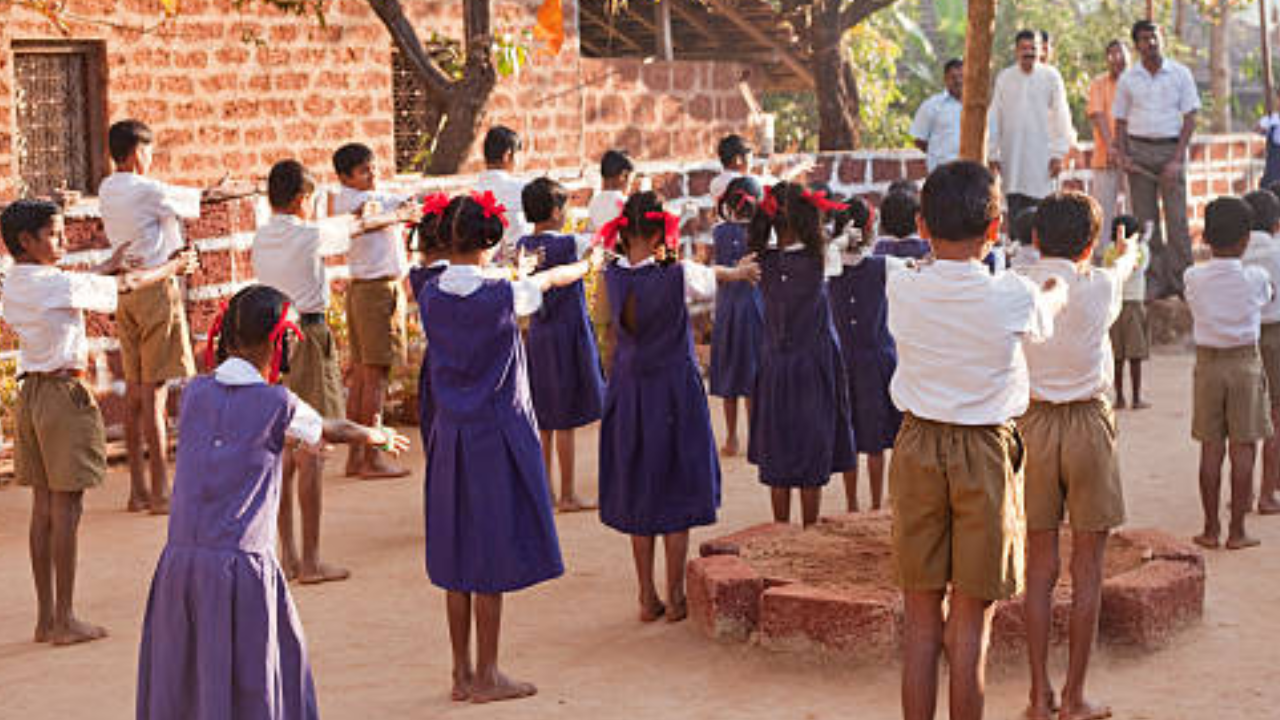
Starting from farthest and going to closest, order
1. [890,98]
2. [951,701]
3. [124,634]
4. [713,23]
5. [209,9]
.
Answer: [890,98], [713,23], [209,9], [124,634], [951,701]

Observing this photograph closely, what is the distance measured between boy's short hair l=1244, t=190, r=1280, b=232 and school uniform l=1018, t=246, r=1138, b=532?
3077 mm

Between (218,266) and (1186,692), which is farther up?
(218,266)

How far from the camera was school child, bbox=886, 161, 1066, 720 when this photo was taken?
5.25 meters

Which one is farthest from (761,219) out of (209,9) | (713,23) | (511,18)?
(713,23)

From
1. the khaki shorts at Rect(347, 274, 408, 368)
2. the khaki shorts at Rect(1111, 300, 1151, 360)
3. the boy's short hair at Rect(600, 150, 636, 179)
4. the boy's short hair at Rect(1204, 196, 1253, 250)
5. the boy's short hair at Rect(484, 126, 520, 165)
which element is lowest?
the khaki shorts at Rect(1111, 300, 1151, 360)

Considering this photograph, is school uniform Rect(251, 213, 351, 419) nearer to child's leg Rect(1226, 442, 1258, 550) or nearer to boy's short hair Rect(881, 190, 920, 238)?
boy's short hair Rect(881, 190, 920, 238)

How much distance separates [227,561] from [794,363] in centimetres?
343

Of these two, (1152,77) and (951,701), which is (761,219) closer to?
(951,701)

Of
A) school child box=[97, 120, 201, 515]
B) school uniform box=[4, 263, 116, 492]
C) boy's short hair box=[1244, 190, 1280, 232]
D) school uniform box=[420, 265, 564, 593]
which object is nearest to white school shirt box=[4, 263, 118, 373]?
school uniform box=[4, 263, 116, 492]

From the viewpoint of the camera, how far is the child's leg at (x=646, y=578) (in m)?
7.18

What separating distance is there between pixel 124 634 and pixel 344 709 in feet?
4.64

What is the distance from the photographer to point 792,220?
7812 millimetres

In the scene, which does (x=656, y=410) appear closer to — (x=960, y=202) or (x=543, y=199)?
(x=543, y=199)

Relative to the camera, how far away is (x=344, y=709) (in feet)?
20.6
